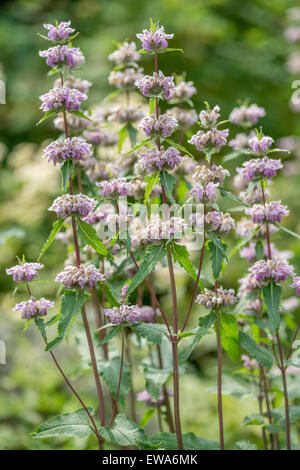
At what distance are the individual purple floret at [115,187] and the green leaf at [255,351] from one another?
0.63 m

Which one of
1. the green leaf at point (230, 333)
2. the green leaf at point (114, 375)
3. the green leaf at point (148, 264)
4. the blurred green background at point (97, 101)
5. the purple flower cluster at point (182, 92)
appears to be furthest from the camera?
the blurred green background at point (97, 101)

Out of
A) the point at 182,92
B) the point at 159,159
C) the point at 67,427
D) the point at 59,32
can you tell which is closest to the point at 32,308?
the point at 67,427

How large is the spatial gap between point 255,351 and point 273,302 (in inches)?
8.6

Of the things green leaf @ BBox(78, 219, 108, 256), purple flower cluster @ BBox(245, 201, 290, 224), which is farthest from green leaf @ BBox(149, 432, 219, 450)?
purple flower cluster @ BBox(245, 201, 290, 224)

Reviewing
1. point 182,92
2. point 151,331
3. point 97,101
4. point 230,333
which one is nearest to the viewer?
point 151,331

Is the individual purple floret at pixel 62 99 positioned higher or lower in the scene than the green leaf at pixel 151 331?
higher

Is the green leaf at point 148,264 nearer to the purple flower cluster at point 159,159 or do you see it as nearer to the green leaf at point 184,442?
the purple flower cluster at point 159,159

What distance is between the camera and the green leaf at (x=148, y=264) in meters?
1.43

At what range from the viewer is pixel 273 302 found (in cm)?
156

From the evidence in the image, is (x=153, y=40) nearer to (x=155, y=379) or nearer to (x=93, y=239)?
(x=93, y=239)

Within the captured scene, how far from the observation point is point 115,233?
156 cm

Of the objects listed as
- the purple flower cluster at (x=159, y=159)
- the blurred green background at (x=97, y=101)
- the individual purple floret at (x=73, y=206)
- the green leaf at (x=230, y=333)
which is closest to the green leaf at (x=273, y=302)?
the green leaf at (x=230, y=333)
